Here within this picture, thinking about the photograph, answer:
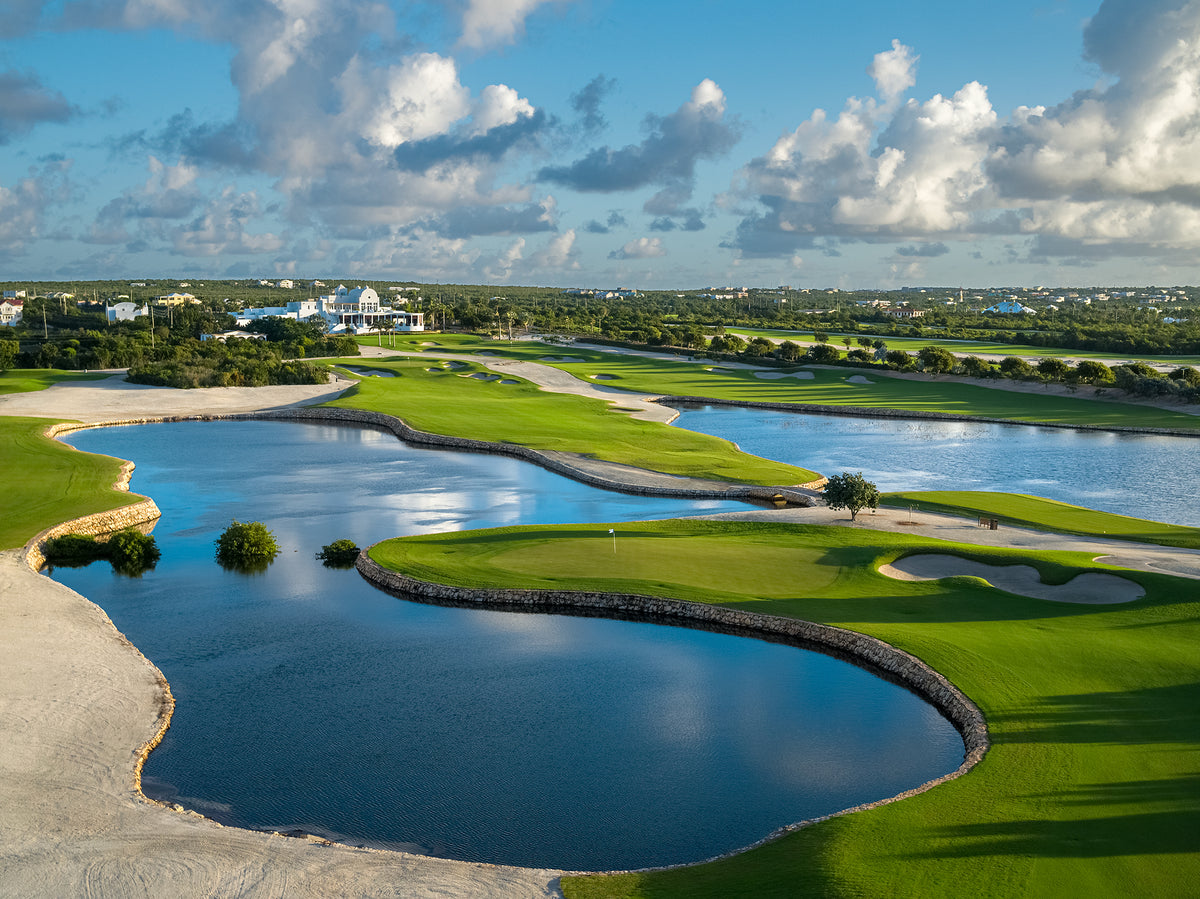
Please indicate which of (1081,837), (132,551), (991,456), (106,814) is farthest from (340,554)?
(991,456)

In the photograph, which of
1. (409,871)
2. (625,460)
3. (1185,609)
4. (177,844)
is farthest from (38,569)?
(1185,609)

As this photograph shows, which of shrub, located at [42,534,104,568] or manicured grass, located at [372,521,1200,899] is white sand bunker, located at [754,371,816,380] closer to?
manicured grass, located at [372,521,1200,899]

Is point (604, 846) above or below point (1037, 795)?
below

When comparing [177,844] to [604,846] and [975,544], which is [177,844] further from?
[975,544]

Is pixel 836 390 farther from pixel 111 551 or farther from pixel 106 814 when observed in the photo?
pixel 106 814

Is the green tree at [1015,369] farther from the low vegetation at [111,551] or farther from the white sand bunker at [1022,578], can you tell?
the low vegetation at [111,551]
